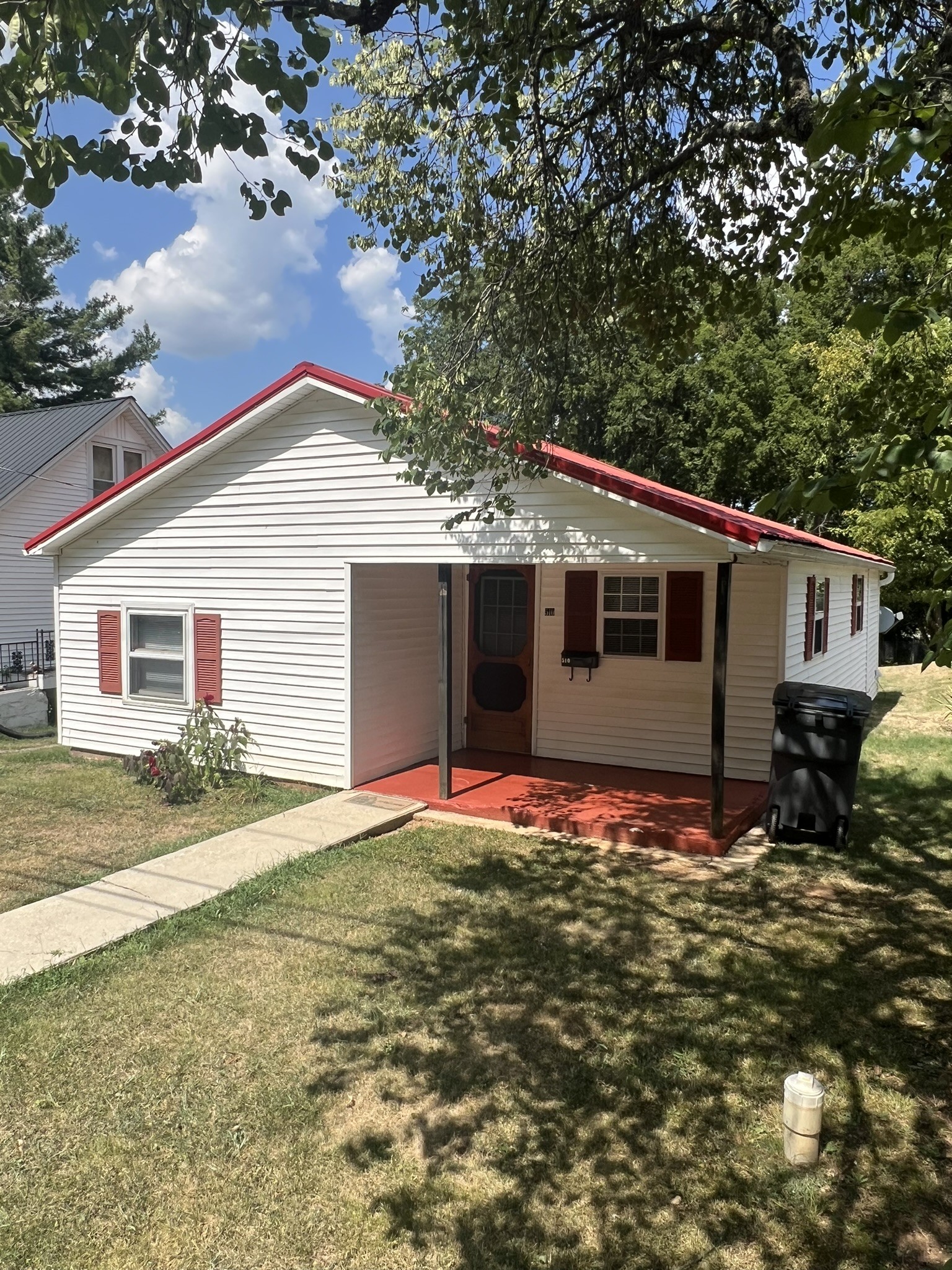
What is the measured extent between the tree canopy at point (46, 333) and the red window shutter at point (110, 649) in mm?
21269

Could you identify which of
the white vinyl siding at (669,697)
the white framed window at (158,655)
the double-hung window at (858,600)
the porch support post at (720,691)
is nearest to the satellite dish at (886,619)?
the double-hung window at (858,600)

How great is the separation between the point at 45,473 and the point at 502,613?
46.0ft

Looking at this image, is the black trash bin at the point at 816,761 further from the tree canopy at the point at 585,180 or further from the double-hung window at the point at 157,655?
the double-hung window at the point at 157,655

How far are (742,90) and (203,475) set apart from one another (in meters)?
6.40

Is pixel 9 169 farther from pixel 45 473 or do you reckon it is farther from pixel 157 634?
pixel 45 473

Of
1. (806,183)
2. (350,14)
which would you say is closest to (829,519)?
(806,183)

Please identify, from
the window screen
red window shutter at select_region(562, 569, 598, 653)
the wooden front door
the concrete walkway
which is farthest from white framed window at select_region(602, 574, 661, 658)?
the concrete walkway

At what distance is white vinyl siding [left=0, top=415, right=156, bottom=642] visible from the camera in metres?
18.8

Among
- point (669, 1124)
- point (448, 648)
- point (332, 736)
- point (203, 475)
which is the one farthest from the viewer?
point (203, 475)

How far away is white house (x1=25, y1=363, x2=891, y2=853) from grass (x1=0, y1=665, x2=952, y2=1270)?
7.22 feet

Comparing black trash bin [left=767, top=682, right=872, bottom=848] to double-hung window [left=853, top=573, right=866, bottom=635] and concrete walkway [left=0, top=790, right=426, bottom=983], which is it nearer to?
concrete walkway [left=0, top=790, right=426, bottom=983]

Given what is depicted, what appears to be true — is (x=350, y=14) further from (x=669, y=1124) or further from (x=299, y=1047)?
(x=669, y=1124)

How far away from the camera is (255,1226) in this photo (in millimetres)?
2822

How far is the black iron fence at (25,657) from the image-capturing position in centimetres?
1738
